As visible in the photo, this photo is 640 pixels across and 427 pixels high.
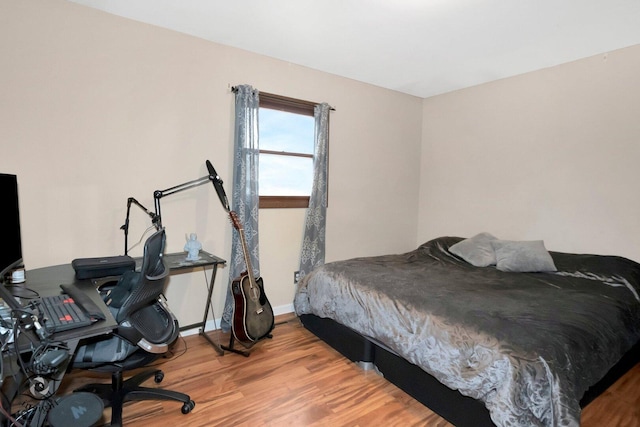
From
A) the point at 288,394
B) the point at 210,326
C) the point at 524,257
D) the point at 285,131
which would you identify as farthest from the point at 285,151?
the point at 524,257

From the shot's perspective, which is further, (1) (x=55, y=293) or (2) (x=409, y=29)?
(2) (x=409, y=29)

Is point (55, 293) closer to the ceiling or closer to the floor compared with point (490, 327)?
closer to the ceiling

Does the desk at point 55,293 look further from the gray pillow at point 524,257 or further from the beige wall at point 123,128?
the gray pillow at point 524,257

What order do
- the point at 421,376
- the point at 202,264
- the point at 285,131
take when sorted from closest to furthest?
the point at 421,376 → the point at 202,264 → the point at 285,131

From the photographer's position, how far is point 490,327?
5.71ft

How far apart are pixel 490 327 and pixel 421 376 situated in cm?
55

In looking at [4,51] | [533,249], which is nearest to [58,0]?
[4,51]

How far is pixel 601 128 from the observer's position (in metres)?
2.90

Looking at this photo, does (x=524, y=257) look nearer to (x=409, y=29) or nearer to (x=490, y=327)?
(x=490, y=327)

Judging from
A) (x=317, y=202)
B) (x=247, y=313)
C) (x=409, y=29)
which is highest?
(x=409, y=29)

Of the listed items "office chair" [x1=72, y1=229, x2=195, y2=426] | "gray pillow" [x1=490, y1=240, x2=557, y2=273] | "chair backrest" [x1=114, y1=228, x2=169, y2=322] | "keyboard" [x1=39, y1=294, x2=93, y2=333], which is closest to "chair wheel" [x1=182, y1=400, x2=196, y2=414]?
"office chair" [x1=72, y1=229, x2=195, y2=426]

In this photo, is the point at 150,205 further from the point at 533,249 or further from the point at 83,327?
the point at 533,249

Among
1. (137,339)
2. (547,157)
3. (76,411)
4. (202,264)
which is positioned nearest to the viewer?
(76,411)

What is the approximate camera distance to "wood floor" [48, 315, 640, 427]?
1888mm
